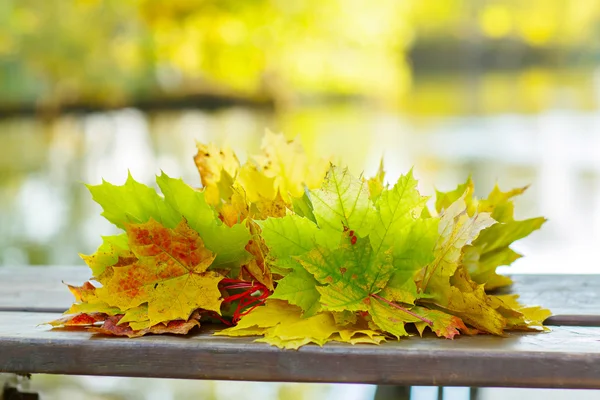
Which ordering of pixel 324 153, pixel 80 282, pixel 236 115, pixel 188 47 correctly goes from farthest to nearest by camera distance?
pixel 236 115 < pixel 188 47 < pixel 324 153 < pixel 80 282

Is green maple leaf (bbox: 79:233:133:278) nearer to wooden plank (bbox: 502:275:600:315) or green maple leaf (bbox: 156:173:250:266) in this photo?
green maple leaf (bbox: 156:173:250:266)

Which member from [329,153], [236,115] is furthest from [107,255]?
[236,115]

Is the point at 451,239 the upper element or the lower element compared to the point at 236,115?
lower

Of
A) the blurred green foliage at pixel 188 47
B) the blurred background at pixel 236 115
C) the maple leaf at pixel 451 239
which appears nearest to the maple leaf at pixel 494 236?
the maple leaf at pixel 451 239

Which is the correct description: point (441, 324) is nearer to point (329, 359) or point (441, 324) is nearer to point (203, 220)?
point (329, 359)

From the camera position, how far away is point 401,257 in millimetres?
685

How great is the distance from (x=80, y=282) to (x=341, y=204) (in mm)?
489

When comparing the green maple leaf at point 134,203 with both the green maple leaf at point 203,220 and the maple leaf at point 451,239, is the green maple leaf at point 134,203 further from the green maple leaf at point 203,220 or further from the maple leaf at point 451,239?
the maple leaf at point 451,239

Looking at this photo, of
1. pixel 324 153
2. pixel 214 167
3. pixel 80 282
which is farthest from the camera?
pixel 324 153

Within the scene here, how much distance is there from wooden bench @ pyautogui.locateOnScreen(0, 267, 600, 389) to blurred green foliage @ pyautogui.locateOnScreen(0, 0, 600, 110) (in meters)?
8.53

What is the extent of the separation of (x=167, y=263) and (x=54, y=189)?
17.3ft

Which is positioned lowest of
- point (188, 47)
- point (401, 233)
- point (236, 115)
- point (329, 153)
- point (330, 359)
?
point (330, 359)

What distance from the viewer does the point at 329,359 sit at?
63 centimetres

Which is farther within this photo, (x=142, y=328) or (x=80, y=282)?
(x=80, y=282)
